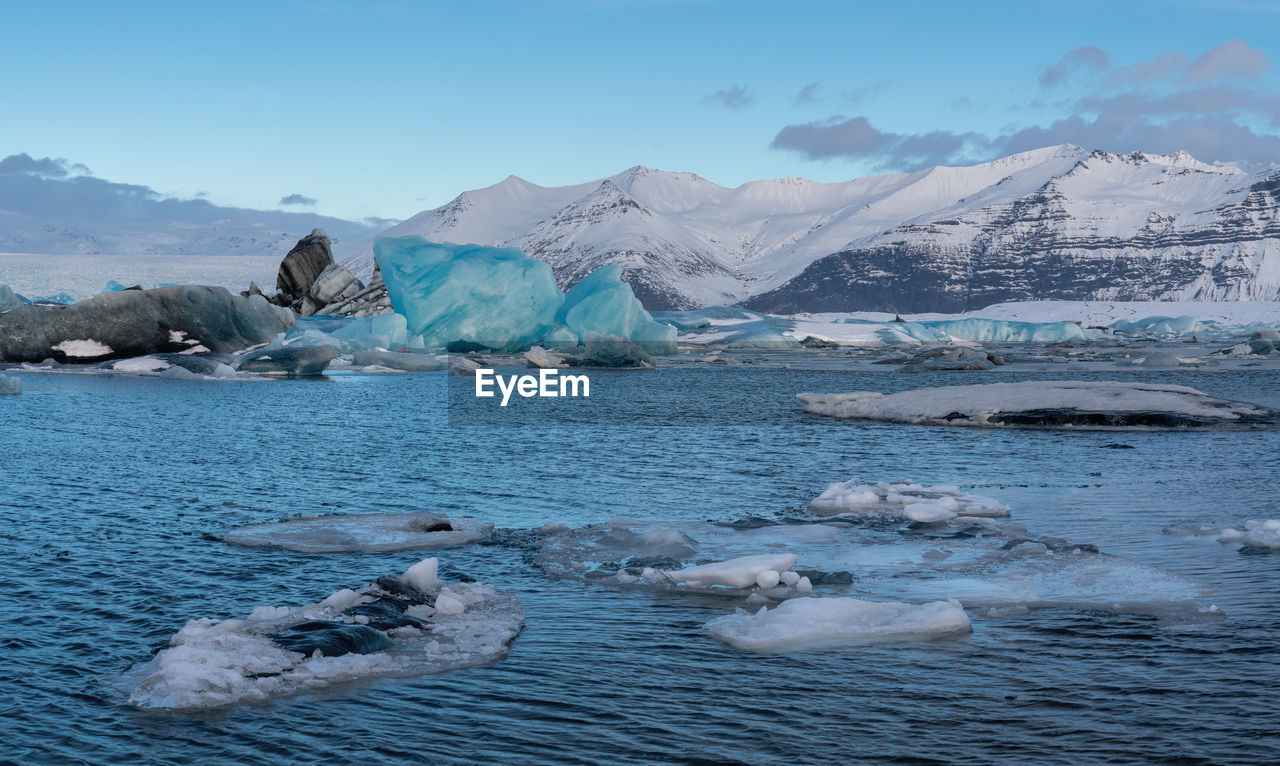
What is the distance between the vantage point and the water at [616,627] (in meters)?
5.63

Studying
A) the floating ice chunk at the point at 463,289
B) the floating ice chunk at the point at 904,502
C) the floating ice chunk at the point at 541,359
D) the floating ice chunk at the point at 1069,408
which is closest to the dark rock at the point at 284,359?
the floating ice chunk at the point at 541,359

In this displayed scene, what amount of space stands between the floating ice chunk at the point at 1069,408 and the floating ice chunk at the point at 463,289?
28.1 m

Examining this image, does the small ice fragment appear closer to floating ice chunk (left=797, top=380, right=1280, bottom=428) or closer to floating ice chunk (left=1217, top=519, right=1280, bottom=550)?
floating ice chunk (left=1217, top=519, right=1280, bottom=550)

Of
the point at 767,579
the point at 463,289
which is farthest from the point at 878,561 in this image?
the point at 463,289

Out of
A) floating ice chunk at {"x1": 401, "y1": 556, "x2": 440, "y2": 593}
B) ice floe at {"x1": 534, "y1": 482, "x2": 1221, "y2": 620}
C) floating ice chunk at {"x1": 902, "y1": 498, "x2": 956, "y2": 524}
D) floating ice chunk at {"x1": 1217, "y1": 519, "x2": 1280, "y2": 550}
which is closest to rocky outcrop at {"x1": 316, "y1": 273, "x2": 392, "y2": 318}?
ice floe at {"x1": 534, "y1": 482, "x2": 1221, "y2": 620}

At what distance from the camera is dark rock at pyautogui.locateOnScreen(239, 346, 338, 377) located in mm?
38062

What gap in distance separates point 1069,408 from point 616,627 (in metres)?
15.6

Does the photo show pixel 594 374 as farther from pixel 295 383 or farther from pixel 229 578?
pixel 229 578

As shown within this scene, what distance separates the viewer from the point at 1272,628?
286 inches

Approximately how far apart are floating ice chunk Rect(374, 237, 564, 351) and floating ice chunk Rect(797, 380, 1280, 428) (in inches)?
1105

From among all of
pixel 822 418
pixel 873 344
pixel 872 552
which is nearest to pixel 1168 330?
pixel 873 344

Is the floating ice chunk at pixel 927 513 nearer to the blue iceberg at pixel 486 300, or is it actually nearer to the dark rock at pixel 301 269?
the blue iceberg at pixel 486 300

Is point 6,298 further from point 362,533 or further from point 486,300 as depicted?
point 362,533

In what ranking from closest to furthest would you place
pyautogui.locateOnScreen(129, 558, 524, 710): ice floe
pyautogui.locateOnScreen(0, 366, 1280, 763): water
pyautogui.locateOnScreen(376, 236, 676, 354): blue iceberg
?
pyautogui.locateOnScreen(0, 366, 1280, 763): water, pyautogui.locateOnScreen(129, 558, 524, 710): ice floe, pyautogui.locateOnScreen(376, 236, 676, 354): blue iceberg
